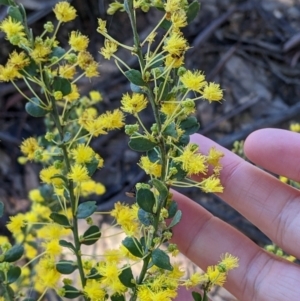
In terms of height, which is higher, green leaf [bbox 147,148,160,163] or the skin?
green leaf [bbox 147,148,160,163]

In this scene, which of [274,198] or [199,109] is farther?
[199,109]

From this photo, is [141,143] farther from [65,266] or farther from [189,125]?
[65,266]

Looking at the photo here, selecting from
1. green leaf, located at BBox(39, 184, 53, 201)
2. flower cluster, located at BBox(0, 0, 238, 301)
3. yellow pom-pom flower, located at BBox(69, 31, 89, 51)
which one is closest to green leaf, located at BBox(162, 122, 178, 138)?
flower cluster, located at BBox(0, 0, 238, 301)

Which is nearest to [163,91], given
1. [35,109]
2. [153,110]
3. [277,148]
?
[153,110]

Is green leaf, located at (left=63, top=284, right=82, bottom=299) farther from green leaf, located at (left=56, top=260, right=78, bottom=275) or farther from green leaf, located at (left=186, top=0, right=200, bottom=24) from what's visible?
green leaf, located at (left=186, top=0, right=200, bottom=24)

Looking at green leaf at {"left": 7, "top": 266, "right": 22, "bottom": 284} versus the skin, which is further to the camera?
the skin

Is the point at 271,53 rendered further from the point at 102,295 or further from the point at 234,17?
the point at 102,295

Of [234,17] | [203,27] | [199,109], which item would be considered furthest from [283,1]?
[199,109]
